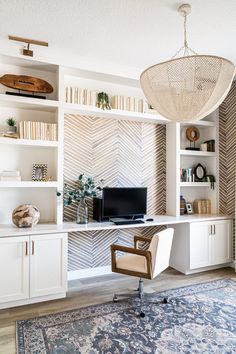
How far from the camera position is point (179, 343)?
81.0 inches

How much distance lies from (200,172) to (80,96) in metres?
2.47

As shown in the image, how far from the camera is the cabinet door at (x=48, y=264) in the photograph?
265 centimetres

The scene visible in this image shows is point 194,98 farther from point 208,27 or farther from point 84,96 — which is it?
point 84,96

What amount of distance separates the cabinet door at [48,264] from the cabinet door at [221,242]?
2279 millimetres

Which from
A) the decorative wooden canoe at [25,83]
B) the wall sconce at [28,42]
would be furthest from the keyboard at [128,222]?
the wall sconce at [28,42]

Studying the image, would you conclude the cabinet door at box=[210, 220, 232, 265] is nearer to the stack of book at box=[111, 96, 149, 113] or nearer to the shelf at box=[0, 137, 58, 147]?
the stack of book at box=[111, 96, 149, 113]

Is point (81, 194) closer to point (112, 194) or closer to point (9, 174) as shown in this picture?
point (112, 194)

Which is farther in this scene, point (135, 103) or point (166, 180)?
point (166, 180)

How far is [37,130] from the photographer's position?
117 inches

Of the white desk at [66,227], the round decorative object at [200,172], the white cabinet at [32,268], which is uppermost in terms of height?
the round decorative object at [200,172]

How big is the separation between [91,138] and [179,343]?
2636mm

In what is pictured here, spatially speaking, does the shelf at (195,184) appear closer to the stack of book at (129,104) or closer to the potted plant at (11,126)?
the stack of book at (129,104)

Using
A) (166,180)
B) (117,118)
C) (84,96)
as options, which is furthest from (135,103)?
(166,180)

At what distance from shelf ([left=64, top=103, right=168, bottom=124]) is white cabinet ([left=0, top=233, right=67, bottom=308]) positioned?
163cm
